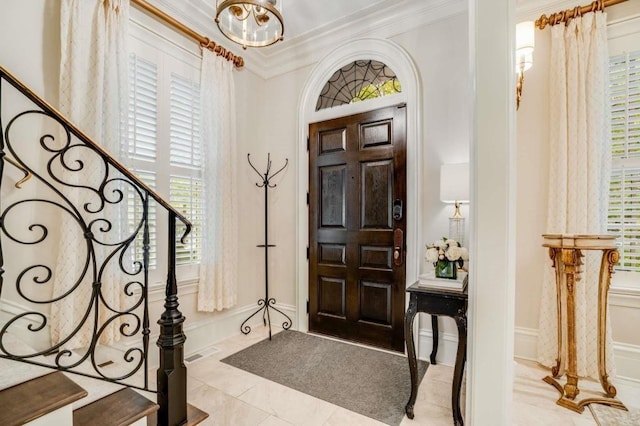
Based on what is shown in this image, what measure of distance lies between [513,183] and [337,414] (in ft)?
5.70

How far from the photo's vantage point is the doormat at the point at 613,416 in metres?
1.80

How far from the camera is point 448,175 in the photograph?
2361 millimetres

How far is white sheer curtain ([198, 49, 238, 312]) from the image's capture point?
9.81 ft

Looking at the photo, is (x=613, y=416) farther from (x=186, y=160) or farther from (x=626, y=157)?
(x=186, y=160)

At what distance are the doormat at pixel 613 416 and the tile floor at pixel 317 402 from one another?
0.05m

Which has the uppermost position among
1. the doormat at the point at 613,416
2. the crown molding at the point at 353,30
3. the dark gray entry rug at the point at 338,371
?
the crown molding at the point at 353,30

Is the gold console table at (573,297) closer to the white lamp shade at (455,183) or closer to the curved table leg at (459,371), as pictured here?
the white lamp shade at (455,183)

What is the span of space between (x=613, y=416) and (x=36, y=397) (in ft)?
10.0

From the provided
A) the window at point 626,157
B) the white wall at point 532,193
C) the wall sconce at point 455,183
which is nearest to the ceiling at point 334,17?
the white wall at point 532,193

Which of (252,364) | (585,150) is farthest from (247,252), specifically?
(585,150)

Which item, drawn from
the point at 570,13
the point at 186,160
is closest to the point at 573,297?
the point at 570,13

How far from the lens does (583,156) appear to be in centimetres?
230

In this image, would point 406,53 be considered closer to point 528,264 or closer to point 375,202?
point 375,202

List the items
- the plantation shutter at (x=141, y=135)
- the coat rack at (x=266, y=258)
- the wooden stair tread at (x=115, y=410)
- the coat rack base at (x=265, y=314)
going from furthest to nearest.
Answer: the coat rack at (x=266, y=258)
the coat rack base at (x=265, y=314)
the plantation shutter at (x=141, y=135)
the wooden stair tread at (x=115, y=410)
